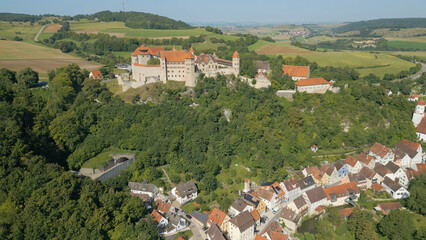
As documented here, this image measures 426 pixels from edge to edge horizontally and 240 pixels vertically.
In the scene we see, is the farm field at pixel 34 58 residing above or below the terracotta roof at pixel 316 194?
above

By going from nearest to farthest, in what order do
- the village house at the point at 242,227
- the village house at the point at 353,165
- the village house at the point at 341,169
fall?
the village house at the point at 242,227 < the village house at the point at 341,169 < the village house at the point at 353,165

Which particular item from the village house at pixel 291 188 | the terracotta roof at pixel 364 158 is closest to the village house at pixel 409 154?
the terracotta roof at pixel 364 158

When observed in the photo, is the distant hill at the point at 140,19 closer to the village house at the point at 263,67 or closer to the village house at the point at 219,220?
the village house at the point at 263,67

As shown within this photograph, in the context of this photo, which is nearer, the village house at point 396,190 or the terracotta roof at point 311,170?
the village house at point 396,190

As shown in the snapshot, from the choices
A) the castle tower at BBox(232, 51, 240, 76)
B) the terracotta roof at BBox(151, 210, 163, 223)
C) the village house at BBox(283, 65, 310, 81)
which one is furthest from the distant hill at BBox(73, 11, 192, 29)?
the terracotta roof at BBox(151, 210, 163, 223)

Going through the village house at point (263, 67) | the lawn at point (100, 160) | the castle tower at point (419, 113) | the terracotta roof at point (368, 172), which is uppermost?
the village house at point (263, 67)

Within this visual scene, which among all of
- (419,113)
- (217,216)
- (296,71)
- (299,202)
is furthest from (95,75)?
(419,113)

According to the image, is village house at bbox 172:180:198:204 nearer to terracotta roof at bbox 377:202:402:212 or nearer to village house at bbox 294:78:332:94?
terracotta roof at bbox 377:202:402:212

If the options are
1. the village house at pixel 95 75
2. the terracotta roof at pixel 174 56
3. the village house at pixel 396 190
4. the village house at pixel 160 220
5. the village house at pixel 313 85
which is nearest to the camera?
the village house at pixel 160 220
